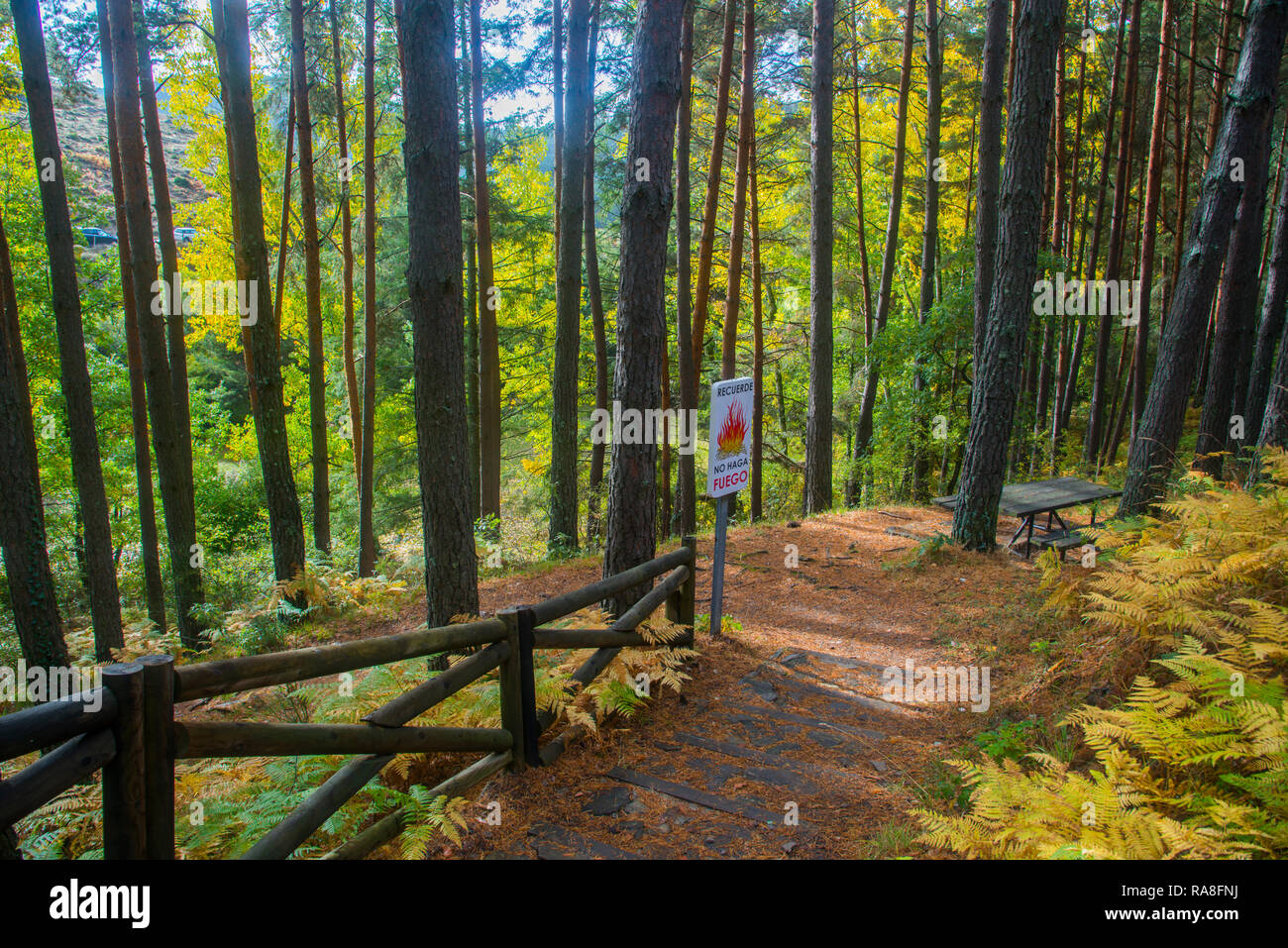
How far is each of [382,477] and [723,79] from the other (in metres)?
15.1

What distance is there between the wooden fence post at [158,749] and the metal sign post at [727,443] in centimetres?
407

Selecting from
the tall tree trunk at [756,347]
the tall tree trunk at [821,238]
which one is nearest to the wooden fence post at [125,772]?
the tall tree trunk at [821,238]

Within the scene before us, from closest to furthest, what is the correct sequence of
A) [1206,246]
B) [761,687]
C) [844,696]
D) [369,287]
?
[844,696], [761,687], [1206,246], [369,287]

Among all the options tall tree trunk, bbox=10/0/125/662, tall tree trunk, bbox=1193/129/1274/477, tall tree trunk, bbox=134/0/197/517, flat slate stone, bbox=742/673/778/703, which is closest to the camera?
flat slate stone, bbox=742/673/778/703

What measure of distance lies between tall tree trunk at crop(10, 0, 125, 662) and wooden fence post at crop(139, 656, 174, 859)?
829 cm

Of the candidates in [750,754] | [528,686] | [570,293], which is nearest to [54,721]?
[528,686]

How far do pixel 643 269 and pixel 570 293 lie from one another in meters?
7.04

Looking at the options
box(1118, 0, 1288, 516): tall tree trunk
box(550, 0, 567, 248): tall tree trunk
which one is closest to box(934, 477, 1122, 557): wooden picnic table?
box(1118, 0, 1288, 516): tall tree trunk

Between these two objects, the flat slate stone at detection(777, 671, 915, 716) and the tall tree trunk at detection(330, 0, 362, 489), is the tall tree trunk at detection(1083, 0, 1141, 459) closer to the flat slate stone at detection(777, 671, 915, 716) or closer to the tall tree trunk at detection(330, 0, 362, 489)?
the flat slate stone at detection(777, 671, 915, 716)

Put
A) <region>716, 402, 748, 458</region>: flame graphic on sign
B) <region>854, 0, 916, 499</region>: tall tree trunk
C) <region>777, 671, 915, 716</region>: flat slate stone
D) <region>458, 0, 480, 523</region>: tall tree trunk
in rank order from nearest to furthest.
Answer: <region>777, 671, 915, 716</region>: flat slate stone → <region>716, 402, 748, 458</region>: flame graphic on sign → <region>458, 0, 480, 523</region>: tall tree trunk → <region>854, 0, 916, 499</region>: tall tree trunk

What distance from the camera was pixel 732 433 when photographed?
6.30 m

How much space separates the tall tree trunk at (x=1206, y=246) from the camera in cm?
820

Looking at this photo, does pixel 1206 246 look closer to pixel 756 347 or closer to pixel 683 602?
pixel 683 602

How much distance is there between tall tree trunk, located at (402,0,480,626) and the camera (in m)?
6.00
